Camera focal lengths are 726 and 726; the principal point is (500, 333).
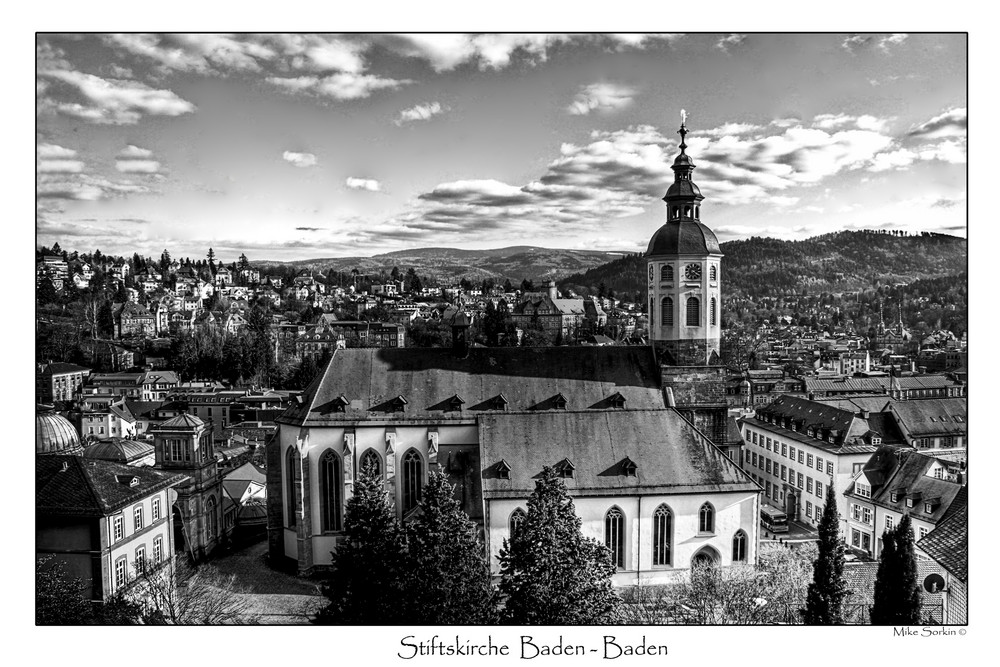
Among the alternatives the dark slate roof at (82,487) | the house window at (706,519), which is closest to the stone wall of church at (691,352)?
the house window at (706,519)

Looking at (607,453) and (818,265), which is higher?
(818,265)

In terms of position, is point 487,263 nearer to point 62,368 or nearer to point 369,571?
point 369,571

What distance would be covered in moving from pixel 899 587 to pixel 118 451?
32.2 meters

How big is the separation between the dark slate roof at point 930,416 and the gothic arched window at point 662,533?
20756 millimetres

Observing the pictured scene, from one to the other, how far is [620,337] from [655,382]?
138ft

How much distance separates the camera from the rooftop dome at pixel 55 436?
78.5 feet

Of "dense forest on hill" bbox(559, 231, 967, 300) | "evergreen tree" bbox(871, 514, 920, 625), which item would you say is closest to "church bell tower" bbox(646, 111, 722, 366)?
"dense forest on hill" bbox(559, 231, 967, 300)

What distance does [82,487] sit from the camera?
21.1 m

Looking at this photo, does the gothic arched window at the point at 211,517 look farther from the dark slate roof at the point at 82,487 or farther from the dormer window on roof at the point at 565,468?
the dormer window on roof at the point at 565,468

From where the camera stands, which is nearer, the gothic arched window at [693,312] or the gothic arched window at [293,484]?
the gothic arched window at [293,484]

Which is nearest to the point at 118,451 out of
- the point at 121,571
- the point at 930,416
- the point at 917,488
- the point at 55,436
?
the point at 55,436

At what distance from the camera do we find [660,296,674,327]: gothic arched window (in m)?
26.6

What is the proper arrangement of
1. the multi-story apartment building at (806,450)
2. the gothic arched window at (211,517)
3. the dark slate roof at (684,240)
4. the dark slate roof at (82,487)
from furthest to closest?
1. the multi-story apartment building at (806,450)
2. the gothic arched window at (211,517)
3. the dark slate roof at (684,240)
4. the dark slate roof at (82,487)

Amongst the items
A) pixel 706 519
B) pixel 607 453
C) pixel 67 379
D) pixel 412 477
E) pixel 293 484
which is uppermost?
pixel 67 379
